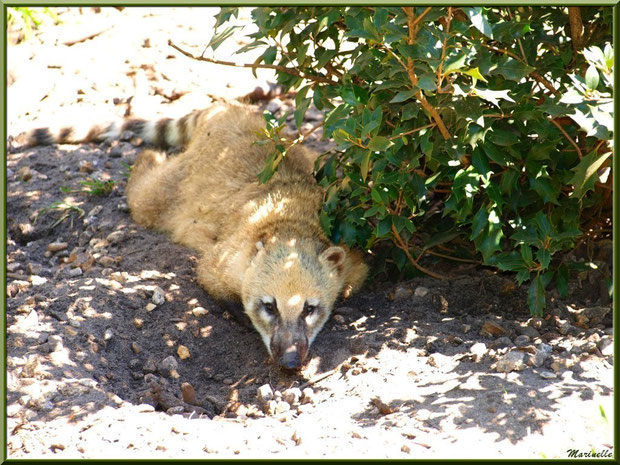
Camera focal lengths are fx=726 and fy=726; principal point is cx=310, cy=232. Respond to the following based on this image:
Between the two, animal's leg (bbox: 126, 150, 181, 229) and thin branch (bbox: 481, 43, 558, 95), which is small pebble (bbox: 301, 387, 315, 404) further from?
animal's leg (bbox: 126, 150, 181, 229)

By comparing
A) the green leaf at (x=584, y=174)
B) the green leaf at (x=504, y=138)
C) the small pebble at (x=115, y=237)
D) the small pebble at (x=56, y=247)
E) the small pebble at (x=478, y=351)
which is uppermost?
the green leaf at (x=504, y=138)

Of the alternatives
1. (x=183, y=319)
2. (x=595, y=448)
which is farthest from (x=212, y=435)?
(x=595, y=448)

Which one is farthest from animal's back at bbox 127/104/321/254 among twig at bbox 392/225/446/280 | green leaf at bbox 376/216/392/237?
green leaf at bbox 376/216/392/237

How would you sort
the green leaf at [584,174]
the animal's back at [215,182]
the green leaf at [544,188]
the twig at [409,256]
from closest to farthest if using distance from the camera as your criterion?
the green leaf at [584,174] < the green leaf at [544,188] < the twig at [409,256] < the animal's back at [215,182]

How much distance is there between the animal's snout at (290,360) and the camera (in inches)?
193

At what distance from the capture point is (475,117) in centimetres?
405

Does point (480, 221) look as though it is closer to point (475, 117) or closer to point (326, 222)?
point (475, 117)

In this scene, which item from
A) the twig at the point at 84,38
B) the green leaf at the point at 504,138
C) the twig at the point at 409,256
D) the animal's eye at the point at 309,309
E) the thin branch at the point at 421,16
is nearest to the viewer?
the thin branch at the point at 421,16

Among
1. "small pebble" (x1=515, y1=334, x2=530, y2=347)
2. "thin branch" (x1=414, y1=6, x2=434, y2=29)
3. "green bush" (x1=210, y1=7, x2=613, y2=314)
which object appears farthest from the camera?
"small pebble" (x1=515, y1=334, x2=530, y2=347)

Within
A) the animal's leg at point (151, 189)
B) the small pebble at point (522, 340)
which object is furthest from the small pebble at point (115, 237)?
the small pebble at point (522, 340)

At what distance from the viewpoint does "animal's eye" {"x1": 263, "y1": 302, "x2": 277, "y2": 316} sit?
5.40m

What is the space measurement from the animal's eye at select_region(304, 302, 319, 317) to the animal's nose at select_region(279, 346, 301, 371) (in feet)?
1.46

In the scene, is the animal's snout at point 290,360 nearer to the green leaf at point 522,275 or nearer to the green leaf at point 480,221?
the green leaf at point 480,221

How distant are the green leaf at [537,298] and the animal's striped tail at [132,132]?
4.28 metres
